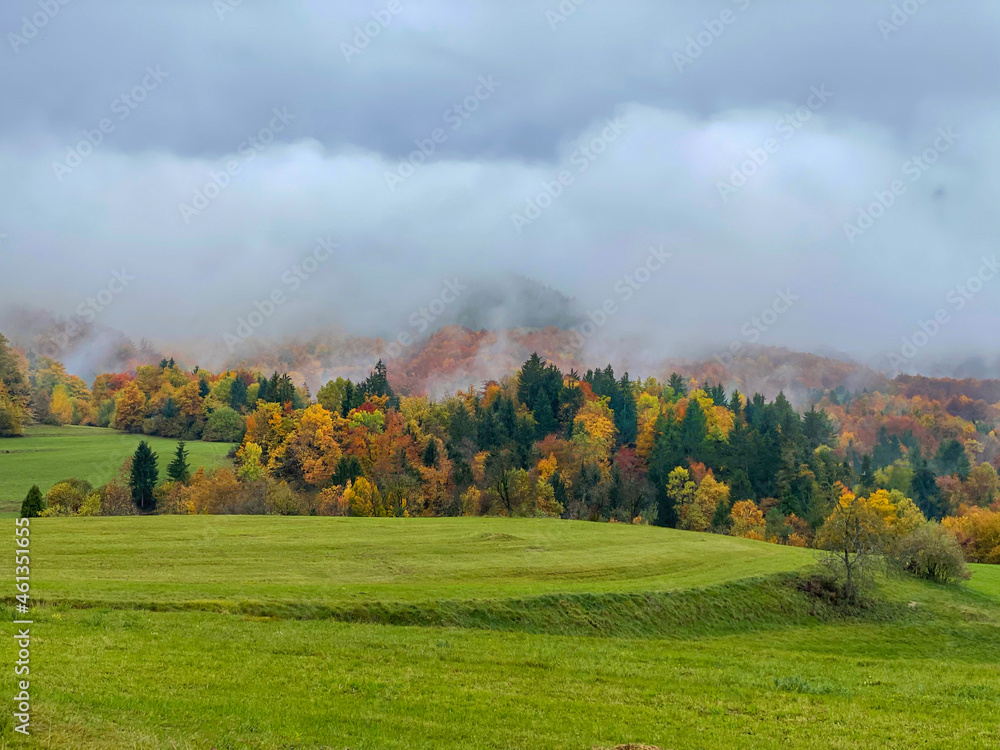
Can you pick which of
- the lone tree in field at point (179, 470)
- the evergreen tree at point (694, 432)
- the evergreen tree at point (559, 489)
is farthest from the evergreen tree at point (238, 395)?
the evergreen tree at point (694, 432)

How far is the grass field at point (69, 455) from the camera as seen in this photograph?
4247 inches

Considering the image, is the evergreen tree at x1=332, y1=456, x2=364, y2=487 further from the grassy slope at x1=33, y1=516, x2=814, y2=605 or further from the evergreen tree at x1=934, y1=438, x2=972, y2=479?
the evergreen tree at x1=934, y1=438, x2=972, y2=479

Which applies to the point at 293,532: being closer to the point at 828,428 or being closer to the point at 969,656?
the point at 969,656

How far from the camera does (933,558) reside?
62.9 m

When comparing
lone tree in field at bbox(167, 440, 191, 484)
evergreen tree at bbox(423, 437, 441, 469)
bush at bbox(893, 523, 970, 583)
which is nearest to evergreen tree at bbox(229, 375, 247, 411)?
lone tree in field at bbox(167, 440, 191, 484)

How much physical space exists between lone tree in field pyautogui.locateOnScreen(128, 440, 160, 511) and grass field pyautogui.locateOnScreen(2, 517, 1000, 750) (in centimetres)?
5587

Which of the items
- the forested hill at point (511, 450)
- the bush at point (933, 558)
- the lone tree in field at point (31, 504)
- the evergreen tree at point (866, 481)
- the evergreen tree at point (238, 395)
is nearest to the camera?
the bush at point (933, 558)

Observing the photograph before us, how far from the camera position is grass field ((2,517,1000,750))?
16.6 m

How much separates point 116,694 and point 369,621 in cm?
1684

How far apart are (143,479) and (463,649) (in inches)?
3967

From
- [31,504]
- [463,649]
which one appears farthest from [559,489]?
[463,649]

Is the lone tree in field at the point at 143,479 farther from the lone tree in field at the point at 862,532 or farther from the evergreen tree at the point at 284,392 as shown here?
the lone tree in field at the point at 862,532

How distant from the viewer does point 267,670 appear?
2053 centimetres

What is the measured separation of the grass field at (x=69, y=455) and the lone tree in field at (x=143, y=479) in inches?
236
